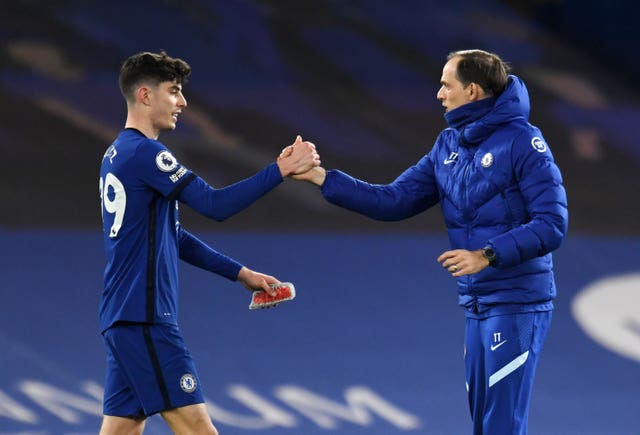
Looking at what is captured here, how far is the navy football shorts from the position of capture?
142 inches

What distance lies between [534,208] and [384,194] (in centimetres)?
71

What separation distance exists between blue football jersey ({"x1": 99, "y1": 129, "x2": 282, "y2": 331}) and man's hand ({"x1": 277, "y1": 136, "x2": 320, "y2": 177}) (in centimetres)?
16

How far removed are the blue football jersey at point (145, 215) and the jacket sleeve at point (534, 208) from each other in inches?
33.3

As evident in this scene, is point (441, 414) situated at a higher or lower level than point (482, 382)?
higher

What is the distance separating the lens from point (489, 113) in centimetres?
383

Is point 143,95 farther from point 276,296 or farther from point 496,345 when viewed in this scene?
point 496,345

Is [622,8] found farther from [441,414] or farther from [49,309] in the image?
[49,309]

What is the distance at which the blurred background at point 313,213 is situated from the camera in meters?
6.02

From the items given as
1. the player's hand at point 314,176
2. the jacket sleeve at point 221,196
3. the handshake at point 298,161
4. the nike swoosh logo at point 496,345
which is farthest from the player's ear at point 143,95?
the nike swoosh logo at point 496,345

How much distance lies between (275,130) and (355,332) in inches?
52.5

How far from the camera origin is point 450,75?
3.96 metres

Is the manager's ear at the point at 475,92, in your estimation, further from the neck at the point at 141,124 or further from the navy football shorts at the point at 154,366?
the navy football shorts at the point at 154,366

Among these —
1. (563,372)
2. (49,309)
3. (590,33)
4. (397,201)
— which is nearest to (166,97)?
(397,201)

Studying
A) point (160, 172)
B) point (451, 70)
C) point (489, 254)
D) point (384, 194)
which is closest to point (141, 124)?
point (160, 172)
